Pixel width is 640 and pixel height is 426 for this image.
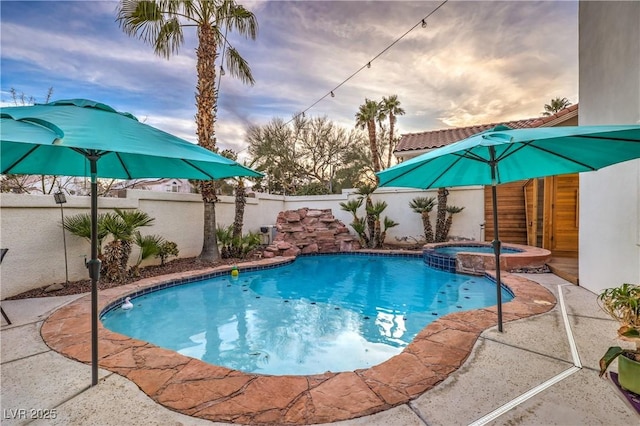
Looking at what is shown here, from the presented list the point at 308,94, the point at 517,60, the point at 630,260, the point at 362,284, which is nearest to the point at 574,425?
the point at 630,260

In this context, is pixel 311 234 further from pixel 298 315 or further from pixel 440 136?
pixel 440 136

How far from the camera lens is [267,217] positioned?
572 inches

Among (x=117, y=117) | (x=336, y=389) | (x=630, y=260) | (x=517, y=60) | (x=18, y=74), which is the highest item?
(x=517, y=60)

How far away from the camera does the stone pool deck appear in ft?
6.78

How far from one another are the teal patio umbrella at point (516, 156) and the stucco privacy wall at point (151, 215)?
728 cm

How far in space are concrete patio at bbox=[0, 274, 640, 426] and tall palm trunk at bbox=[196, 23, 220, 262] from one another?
19.2 ft

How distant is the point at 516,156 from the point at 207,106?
8736 millimetres

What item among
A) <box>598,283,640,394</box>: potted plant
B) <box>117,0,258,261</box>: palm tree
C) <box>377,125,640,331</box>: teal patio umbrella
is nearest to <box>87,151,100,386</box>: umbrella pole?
<box>377,125,640,331</box>: teal patio umbrella

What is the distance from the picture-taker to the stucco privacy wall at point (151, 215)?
5.63 m

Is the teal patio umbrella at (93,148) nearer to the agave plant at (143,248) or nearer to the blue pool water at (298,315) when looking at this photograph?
the blue pool water at (298,315)

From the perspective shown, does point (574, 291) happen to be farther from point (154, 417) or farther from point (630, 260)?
point (154, 417)

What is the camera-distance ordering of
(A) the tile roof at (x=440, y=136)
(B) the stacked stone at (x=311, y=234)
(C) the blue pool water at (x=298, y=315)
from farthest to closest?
(A) the tile roof at (x=440, y=136), (B) the stacked stone at (x=311, y=234), (C) the blue pool water at (x=298, y=315)

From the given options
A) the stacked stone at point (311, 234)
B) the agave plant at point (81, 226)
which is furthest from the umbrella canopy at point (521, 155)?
the stacked stone at point (311, 234)

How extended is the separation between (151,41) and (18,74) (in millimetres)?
3931
